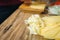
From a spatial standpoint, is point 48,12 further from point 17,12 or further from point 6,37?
point 6,37

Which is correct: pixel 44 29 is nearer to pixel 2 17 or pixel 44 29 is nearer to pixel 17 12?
pixel 2 17

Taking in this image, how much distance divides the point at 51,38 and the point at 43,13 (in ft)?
1.88

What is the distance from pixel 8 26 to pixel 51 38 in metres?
0.42

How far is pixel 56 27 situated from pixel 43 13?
0.48 metres

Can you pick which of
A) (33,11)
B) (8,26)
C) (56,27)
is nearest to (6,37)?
(8,26)

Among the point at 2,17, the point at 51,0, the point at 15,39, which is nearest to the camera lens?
the point at 15,39

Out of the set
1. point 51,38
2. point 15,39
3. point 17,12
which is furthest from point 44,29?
point 17,12

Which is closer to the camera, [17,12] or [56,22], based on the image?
[56,22]

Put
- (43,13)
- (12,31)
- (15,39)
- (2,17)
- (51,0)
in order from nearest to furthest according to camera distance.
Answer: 1. (15,39)
2. (12,31)
3. (2,17)
4. (43,13)
5. (51,0)

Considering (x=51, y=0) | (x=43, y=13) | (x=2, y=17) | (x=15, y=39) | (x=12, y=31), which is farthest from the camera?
(x=51, y=0)

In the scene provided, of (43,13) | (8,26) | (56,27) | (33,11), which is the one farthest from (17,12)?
(56,27)

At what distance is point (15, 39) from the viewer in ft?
2.83

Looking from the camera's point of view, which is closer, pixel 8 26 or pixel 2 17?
pixel 8 26

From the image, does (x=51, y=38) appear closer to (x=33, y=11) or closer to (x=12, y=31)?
(x=12, y=31)
